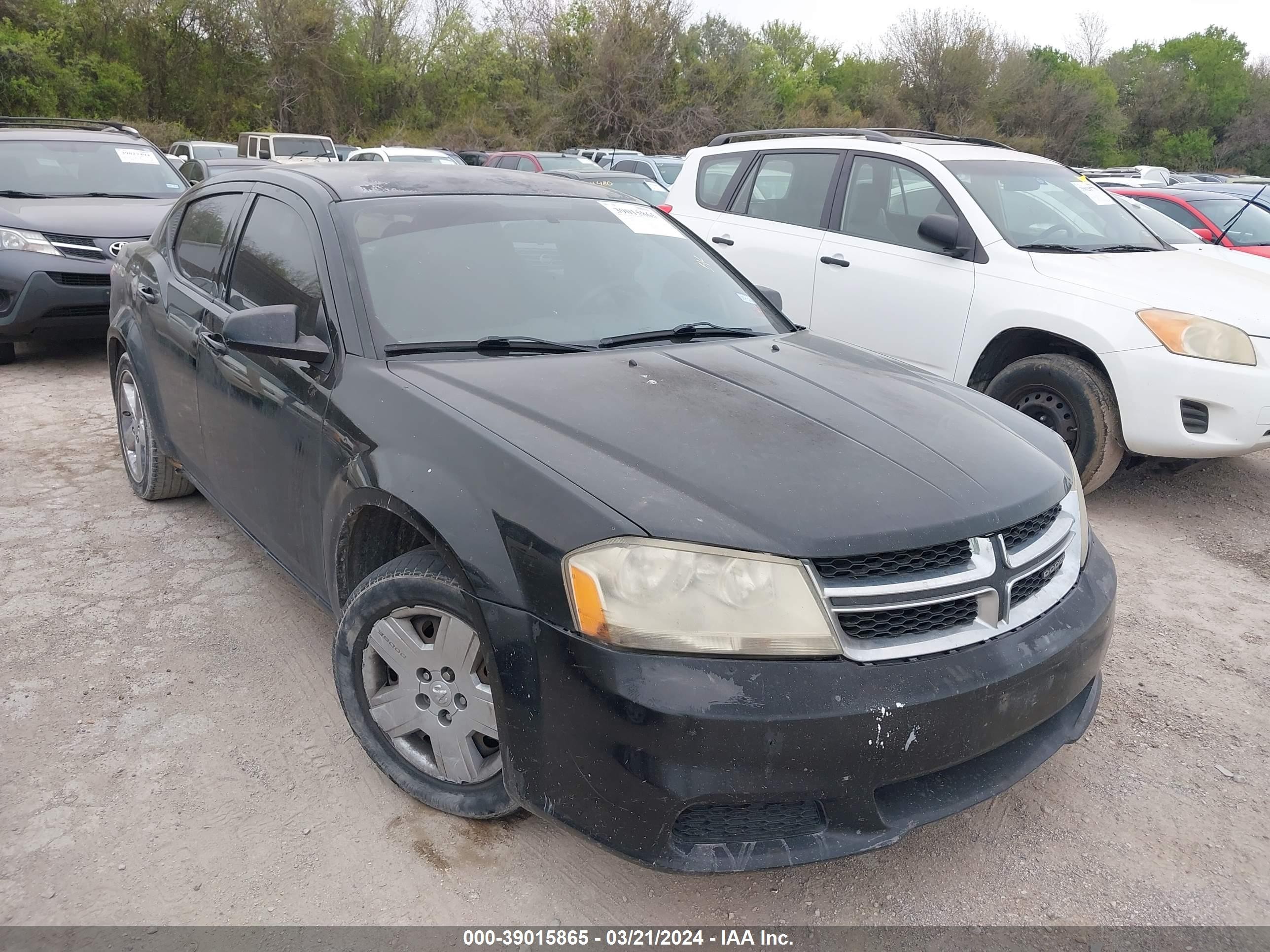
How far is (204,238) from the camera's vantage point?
12.9ft

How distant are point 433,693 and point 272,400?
1176 mm

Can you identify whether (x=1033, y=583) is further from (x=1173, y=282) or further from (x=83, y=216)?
(x=83, y=216)

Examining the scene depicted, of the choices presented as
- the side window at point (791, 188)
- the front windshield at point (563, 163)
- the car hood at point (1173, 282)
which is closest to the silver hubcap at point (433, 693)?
the car hood at point (1173, 282)

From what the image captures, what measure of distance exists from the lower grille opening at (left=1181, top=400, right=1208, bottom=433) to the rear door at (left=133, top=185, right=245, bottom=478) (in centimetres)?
424

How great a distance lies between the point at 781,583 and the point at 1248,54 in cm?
7887

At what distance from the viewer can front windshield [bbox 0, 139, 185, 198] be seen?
7820mm

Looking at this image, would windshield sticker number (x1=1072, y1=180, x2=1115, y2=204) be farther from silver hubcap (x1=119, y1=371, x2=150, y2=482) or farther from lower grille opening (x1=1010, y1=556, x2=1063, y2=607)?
silver hubcap (x1=119, y1=371, x2=150, y2=482)

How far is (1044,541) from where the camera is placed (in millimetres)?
2398

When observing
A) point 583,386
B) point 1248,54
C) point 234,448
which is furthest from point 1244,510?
point 1248,54

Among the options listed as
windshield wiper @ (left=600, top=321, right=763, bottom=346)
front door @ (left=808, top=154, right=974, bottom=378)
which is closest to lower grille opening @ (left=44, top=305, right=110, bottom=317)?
front door @ (left=808, top=154, right=974, bottom=378)

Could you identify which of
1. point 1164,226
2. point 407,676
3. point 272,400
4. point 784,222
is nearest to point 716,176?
point 784,222

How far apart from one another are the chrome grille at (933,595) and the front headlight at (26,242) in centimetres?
710

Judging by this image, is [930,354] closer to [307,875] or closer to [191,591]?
[191,591]

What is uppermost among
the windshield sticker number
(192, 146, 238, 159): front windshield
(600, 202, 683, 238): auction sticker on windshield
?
(192, 146, 238, 159): front windshield
